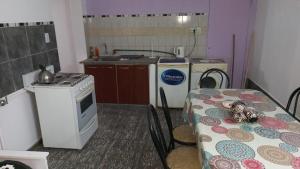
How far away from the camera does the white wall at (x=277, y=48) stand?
262cm

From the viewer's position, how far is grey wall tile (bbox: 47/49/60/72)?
3.06 meters

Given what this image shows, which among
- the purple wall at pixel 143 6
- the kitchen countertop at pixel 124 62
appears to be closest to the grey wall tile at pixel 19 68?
the kitchen countertop at pixel 124 62

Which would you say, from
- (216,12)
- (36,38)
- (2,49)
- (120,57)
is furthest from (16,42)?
(216,12)

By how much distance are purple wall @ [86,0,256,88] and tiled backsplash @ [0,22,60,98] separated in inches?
51.4

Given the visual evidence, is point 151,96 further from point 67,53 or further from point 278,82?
point 278,82

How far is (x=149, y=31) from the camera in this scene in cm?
399

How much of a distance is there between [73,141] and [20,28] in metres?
1.39

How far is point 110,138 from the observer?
2.93m

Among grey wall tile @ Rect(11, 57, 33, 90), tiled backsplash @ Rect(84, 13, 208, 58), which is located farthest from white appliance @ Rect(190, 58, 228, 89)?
grey wall tile @ Rect(11, 57, 33, 90)

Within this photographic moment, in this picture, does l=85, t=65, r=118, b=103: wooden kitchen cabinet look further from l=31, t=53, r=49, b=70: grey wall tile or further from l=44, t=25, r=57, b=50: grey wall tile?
l=31, t=53, r=49, b=70: grey wall tile

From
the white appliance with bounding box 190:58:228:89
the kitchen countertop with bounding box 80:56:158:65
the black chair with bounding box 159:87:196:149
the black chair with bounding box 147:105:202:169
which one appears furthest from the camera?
the kitchen countertop with bounding box 80:56:158:65

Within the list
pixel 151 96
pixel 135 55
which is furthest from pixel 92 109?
pixel 135 55

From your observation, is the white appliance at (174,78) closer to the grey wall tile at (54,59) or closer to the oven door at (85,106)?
the oven door at (85,106)

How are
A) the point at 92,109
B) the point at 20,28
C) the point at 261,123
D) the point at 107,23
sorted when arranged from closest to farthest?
the point at 261,123 → the point at 20,28 → the point at 92,109 → the point at 107,23
